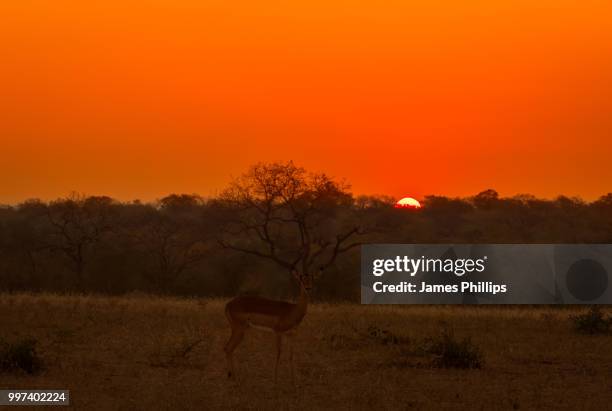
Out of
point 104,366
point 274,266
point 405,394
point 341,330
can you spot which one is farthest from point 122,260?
point 405,394

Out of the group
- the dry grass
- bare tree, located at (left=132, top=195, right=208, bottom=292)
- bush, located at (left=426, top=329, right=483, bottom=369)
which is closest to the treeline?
bare tree, located at (left=132, top=195, right=208, bottom=292)

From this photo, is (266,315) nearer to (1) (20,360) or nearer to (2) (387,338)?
(1) (20,360)

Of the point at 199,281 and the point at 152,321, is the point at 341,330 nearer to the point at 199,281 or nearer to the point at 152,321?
the point at 152,321

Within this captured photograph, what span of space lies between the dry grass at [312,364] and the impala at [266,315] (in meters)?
0.56

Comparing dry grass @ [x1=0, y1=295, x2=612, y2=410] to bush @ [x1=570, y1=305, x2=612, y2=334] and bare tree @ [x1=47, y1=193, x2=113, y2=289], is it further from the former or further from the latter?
bare tree @ [x1=47, y1=193, x2=113, y2=289]

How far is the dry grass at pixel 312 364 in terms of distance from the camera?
45.7 feet

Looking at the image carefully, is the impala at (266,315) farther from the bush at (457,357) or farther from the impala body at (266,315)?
the bush at (457,357)

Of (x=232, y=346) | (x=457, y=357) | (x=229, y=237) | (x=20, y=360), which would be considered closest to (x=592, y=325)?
(x=457, y=357)

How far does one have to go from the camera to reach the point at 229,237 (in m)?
60.7

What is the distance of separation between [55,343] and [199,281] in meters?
30.0

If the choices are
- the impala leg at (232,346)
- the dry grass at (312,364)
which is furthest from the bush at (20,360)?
the impala leg at (232,346)

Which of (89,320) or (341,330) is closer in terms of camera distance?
(341,330)

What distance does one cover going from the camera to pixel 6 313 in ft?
83.7

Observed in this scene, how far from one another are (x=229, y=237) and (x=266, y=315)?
44.6m
